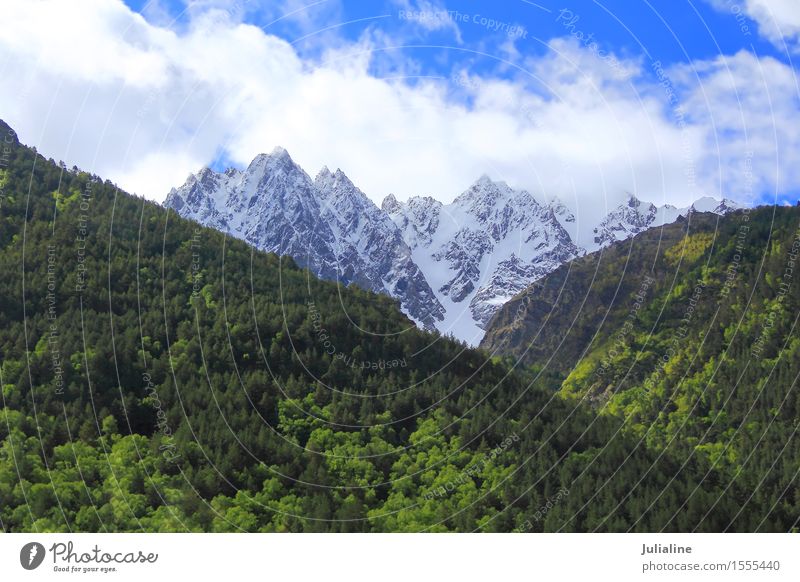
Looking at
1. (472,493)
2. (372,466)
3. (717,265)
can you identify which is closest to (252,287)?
(372,466)

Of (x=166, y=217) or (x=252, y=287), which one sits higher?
(x=166, y=217)

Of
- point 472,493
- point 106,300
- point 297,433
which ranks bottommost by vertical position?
point 472,493

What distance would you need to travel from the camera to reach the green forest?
48250mm

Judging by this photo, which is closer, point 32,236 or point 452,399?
point 452,399

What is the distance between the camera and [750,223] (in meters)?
112

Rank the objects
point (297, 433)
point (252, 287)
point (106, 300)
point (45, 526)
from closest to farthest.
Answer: point (45, 526), point (297, 433), point (106, 300), point (252, 287)

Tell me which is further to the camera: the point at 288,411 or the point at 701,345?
the point at 701,345

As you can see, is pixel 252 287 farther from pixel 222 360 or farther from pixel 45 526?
pixel 45 526

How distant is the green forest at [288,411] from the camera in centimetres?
4825

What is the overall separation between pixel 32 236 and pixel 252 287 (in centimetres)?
1800

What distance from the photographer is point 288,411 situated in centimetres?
5794

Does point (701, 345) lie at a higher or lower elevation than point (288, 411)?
higher

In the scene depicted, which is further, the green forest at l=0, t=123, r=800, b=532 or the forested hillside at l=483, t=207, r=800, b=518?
the forested hillside at l=483, t=207, r=800, b=518

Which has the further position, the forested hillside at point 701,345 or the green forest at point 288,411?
the forested hillside at point 701,345
